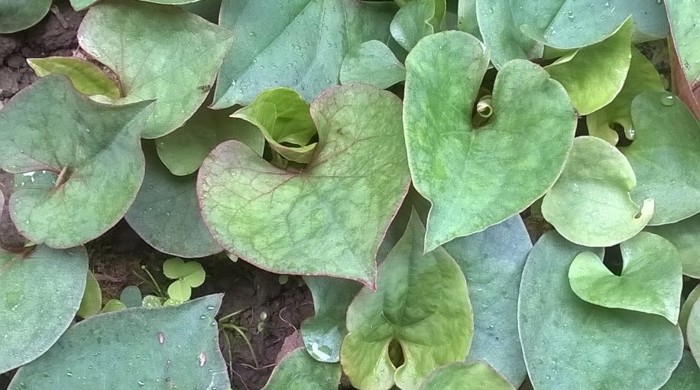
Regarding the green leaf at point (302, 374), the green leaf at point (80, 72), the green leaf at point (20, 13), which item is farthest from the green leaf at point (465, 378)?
the green leaf at point (20, 13)

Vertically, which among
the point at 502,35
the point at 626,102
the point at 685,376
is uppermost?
the point at 502,35

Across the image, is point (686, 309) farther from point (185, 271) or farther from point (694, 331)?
point (185, 271)

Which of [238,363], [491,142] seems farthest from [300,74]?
[238,363]

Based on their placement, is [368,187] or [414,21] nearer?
[368,187]

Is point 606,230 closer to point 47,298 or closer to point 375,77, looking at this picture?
point 375,77

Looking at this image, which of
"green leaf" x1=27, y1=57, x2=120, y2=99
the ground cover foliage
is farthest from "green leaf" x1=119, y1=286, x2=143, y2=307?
"green leaf" x1=27, y1=57, x2=120, y2=99

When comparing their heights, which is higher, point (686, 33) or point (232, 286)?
point (686, 33)

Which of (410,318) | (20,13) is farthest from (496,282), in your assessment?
(20,13)
